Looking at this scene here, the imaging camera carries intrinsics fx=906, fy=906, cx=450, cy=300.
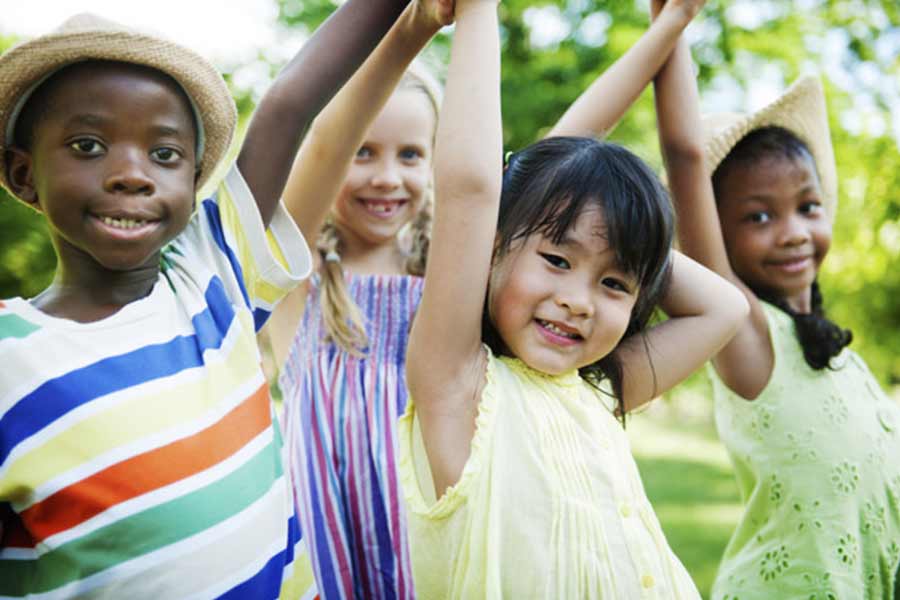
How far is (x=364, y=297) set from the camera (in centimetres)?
289

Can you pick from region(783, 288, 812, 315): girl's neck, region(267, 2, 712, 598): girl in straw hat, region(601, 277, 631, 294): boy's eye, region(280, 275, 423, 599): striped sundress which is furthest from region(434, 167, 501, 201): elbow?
region(783, 288, 812, 315): girl's neck

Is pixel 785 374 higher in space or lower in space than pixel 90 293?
lower

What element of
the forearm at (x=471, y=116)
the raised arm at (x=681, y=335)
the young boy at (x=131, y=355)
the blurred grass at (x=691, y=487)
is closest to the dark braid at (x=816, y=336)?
the raised arm at (x=681, y=335)

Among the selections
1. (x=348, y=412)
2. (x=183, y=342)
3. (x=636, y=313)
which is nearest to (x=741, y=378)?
(x=636, y=313)

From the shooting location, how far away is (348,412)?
270cm

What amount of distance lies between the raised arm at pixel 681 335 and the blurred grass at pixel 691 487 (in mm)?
1069

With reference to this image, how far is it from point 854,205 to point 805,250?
14.9ft

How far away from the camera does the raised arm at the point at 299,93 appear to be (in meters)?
1.90

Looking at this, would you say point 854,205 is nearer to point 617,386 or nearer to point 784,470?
point 784,470

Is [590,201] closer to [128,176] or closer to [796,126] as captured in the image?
[128,176]

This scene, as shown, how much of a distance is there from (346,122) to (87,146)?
734mm

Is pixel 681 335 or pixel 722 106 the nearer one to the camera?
pixel 681 335

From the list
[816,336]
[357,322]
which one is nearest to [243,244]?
[357,322]

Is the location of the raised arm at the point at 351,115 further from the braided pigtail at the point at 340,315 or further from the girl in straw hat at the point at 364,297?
the braided pigtail at the point at 340,315
